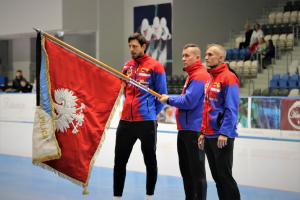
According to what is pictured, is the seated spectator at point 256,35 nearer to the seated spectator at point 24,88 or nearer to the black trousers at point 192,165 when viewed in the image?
the seated spectator at point 24,88

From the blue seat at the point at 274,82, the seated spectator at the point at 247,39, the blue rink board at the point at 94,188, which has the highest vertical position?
the seated spectator at the point at 247,39

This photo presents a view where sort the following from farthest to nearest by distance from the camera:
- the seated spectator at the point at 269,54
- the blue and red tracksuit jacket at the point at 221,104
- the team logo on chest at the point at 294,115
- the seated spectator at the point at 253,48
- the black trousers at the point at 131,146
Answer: the seated spectator at the point at 253,48, the seated spectator at the point at 269,54, the team logo on chest at the point at 294,115, the black trousers at the point at 131,146, the blue and red tracksuit jacket at the point at 221,104

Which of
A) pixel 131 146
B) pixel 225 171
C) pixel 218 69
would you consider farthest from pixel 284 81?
pixel 225 171

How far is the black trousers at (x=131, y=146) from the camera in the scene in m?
5.48

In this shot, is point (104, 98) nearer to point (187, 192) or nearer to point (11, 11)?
point (187, 192)

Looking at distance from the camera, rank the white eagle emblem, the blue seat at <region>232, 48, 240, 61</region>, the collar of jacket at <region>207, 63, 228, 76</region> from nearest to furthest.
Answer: the collar of jacket at <region>207, 63, 228, 76</region> → the white eagle emblem → the blue seat at <region>232, 48, 240, 61</region>

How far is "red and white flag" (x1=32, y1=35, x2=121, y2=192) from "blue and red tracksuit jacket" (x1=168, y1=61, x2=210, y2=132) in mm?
792

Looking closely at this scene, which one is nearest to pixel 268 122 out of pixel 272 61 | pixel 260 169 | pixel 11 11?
pixel 260 169

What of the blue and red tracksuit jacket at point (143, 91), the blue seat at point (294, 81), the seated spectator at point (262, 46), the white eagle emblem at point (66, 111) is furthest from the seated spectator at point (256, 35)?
the white eagle emblem at point (66, 111)

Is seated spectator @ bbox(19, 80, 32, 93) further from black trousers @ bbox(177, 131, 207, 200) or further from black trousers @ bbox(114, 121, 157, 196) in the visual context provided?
black trousers @ bbox(177, 131, 207, 200)

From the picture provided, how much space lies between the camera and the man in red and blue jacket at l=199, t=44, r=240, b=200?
4500 millimetres

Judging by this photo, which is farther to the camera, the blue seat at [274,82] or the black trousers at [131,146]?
the blue seat at [274,82]

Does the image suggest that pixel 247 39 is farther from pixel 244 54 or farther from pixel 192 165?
pixel 192 165

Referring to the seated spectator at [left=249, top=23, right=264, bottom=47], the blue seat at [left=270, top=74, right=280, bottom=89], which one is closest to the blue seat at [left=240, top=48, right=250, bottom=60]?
the seated spectator at [left=249, top=23, right=264, bottom=47]
